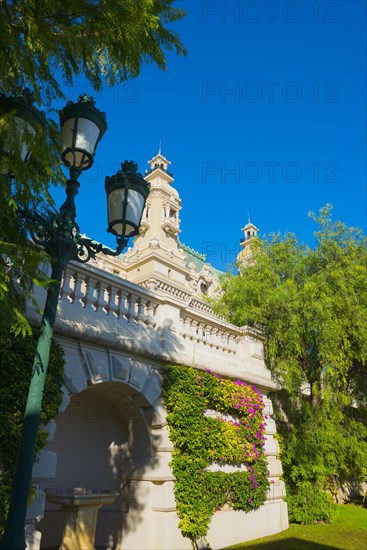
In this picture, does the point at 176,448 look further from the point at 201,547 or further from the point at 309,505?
the point at 309,505

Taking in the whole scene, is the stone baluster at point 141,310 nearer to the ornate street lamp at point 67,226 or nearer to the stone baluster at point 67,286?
the stone baluster at point 67,286

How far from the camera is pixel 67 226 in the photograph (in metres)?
5.09

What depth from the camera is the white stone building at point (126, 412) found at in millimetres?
7992

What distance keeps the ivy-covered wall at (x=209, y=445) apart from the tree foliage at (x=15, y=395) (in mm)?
2774

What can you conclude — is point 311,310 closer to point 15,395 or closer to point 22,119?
point 15,395

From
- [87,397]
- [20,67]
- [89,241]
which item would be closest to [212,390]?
[87,397]

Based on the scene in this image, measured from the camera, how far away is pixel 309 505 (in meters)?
11.2

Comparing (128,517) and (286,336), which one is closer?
(128,517)

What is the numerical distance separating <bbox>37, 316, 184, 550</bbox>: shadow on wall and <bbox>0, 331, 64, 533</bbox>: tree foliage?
149 cm

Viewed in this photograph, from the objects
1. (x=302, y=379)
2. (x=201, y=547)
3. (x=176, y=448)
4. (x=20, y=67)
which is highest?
(x=20, y=67)

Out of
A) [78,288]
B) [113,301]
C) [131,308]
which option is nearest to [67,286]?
[78,288]

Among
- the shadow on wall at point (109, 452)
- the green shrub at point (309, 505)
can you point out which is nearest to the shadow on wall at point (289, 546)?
the green shrub at point (309, 505)

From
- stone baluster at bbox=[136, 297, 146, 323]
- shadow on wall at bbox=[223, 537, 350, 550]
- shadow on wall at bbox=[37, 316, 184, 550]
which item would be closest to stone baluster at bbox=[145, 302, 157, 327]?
stone baluster at bbox=[136, 297, 146, 323]

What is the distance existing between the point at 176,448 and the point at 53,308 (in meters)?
5.40
